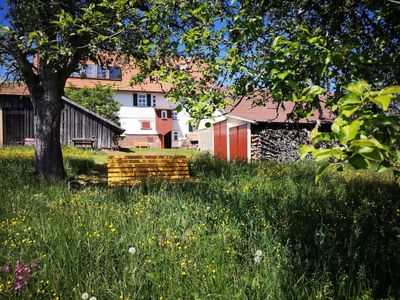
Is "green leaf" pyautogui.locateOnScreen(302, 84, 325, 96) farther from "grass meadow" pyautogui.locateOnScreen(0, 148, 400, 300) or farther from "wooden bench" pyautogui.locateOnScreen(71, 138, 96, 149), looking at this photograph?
"wooden bench" pyautogui.locateOnScreen(71, 138, 96, 149)

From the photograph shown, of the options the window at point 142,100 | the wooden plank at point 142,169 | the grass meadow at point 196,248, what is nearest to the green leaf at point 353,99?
the grass meadow at point 196,248

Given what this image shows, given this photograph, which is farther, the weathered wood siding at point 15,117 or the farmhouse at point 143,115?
the farmhouse at point 143,115

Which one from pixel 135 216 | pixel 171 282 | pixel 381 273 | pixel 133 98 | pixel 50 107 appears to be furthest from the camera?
pixel 133 98

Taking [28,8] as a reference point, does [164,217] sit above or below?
below

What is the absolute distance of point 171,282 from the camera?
11.0ft

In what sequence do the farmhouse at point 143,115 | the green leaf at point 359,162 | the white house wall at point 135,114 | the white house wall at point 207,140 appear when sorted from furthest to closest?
the white house wall at point 135,114 → the farmhouse at point 143,115 → the white house wall at point 207,140 → the green leaf at point 359,162

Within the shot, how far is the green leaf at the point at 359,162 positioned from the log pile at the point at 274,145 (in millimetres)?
21508

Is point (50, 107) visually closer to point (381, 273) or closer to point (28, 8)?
point (28, 8)

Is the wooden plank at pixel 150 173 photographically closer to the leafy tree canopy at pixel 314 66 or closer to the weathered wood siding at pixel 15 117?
the leafy tree canopy at pixel 314 66

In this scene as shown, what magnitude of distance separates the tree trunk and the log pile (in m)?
14.0

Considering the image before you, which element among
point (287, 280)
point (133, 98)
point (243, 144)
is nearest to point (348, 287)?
point (287, 280)

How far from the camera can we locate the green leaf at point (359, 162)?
1.18 meters

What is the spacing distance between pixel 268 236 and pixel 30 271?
8.23ft

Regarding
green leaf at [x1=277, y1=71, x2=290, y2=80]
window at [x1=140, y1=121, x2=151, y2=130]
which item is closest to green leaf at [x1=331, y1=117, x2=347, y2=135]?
green leaf at [x1=277, y1=71, x2=290, y2=80]
